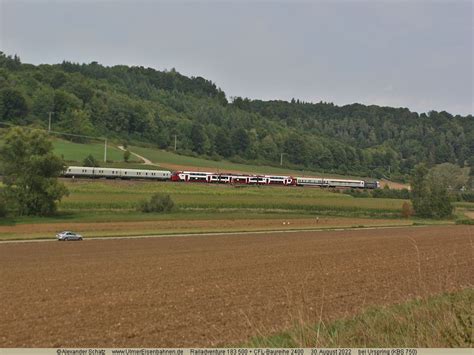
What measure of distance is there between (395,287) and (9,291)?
1587 cm

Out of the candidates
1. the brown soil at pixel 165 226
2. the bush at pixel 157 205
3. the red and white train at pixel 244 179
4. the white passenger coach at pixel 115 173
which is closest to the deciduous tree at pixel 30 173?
the brown soil at pixel 165 226

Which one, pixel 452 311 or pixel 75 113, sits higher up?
pixel 75 113

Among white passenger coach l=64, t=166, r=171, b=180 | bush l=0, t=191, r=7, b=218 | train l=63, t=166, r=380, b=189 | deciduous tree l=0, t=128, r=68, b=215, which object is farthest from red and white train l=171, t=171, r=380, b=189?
bush l=0, t=191, r=7, b=218

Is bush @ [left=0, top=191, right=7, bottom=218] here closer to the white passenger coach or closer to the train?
the train

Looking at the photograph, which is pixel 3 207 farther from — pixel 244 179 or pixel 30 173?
pixel 244 179

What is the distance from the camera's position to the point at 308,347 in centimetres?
754

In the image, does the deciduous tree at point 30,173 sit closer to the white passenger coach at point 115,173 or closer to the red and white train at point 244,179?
the white passenger coach at point 115,173

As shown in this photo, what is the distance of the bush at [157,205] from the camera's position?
270 feet

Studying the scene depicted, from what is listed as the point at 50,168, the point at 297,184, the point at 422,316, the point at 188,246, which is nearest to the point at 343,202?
the point at 297,184

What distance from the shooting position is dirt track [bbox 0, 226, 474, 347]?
1418 centimetres

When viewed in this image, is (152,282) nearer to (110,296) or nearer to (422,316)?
(110,296)

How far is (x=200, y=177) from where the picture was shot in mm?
117750

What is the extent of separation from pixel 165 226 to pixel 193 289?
47686mm

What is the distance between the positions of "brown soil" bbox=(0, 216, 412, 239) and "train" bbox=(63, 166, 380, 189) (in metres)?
35.4
